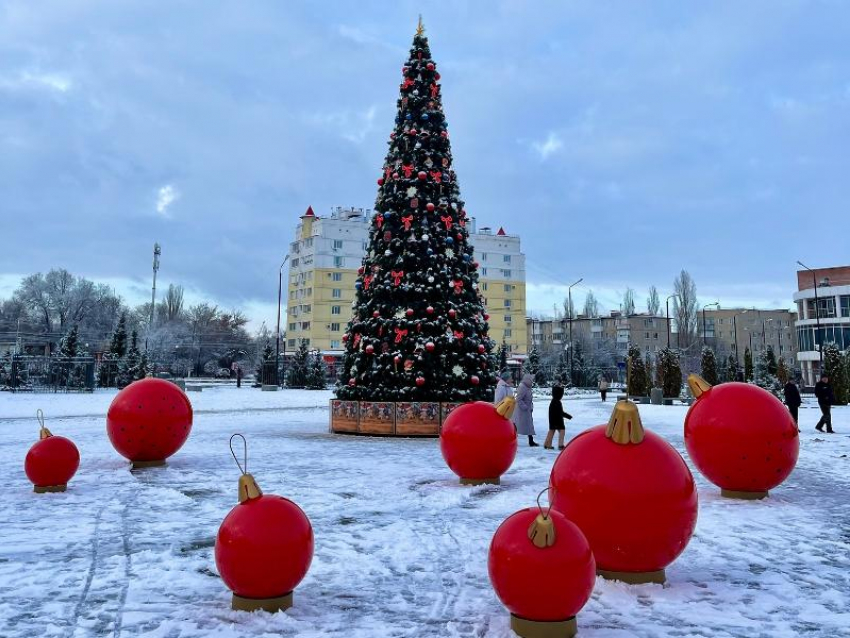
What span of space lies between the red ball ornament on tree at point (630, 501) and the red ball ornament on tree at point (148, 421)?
25.0 ft

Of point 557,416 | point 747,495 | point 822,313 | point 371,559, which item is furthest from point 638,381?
point 822,313

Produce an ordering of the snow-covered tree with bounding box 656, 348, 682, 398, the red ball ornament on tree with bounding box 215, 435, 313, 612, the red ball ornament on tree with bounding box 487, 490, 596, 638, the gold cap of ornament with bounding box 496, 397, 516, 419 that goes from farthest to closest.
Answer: the snow-covered tree with bounding box 656, 348, 682, 398, the gold cap of ornament with bounding box 496, 397, 516, 419, the red ball ornament on tree with bounding box 215, 435, 313, 612, the red ball ornament on tree with bounding box 487, 490, 596, 638

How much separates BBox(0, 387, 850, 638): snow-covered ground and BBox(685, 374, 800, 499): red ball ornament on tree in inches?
12.1

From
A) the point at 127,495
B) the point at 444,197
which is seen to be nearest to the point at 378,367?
the point at 444,197

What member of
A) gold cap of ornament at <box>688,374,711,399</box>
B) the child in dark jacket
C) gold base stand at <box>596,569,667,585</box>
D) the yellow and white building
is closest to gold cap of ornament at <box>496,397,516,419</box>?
gold cap of ornament at <box>688,374,711,399</box>

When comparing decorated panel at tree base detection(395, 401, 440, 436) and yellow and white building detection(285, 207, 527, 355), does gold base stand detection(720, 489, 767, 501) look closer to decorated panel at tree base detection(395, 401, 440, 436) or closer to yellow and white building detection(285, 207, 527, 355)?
decorated panel at tree base detection(395, 401, 440, 436)

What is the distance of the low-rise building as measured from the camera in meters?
64.6

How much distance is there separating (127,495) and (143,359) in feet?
132

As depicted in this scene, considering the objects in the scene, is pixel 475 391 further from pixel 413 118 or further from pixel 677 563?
pixel 677 563

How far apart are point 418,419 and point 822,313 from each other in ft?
214

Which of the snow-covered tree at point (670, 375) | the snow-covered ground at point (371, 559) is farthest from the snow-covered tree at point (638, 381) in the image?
the snow-covered ground at point (371, 559)

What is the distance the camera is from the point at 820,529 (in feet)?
23.3

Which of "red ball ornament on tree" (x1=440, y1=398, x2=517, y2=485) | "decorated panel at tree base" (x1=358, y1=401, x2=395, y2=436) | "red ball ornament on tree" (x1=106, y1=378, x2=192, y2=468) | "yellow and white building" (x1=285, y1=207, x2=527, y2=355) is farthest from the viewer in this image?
"yellow and white building" (x1=285, y1=207, x2=527, y2=355)

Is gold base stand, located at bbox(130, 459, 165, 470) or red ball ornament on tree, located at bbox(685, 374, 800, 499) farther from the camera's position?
gold base stand, located at bbox(130, 459, 165, 470)
